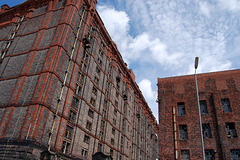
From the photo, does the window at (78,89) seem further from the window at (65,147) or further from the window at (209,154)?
the window at (209,154)

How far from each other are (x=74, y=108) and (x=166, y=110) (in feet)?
46.3

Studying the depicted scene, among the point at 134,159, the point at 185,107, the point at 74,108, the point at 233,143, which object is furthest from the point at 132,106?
the point at 233,143

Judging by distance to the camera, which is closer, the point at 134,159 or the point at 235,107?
the point at 235,107

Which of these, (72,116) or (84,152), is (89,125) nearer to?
(84,152)

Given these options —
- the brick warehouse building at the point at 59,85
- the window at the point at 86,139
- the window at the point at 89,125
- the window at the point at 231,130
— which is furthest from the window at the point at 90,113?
the window at the point at 231,130

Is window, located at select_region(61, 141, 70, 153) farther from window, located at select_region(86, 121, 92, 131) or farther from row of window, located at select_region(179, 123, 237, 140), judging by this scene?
row of window, located at select_region(179, 123, 237, 140)

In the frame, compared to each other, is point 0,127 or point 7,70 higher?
point 7,70

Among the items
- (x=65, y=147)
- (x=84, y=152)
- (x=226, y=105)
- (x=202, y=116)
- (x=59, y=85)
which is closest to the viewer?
(x=226, y=105)

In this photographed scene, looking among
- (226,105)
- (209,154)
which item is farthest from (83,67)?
(209,154)

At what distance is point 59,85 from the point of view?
2725 centimetres

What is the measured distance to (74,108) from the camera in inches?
1180

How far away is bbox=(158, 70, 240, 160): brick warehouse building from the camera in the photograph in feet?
71.6

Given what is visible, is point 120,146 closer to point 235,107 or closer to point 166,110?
point 166,110

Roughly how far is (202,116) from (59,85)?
19.7 m
